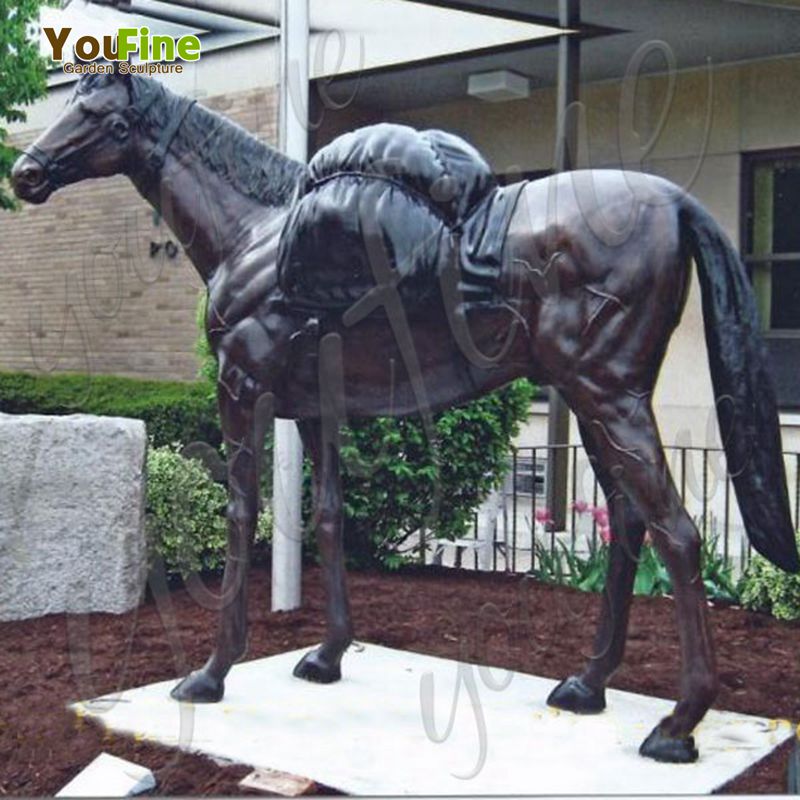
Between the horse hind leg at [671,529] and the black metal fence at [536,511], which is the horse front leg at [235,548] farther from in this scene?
the black metal fence at [536,511]

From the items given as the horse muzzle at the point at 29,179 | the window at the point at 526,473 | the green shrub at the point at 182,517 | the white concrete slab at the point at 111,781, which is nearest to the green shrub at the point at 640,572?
the window at the point at 526,473

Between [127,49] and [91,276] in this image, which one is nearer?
[127,49]

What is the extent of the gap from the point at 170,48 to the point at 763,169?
4.44 meters

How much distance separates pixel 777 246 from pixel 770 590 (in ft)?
10.1

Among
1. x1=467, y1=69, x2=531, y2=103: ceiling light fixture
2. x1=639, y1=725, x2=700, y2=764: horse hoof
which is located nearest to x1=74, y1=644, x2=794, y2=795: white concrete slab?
x1=639, y1=725, x2=700, y2=764: horse hoof

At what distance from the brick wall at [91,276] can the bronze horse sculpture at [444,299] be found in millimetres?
1133

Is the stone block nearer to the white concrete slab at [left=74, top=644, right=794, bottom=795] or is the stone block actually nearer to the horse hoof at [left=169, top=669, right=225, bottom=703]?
the white concrete slab at [left=74, top=644, right=794, bottom=795]

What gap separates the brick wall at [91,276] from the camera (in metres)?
4.77

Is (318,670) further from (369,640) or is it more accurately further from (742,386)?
(742,386)

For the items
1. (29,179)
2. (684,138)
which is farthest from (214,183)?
(684,138)

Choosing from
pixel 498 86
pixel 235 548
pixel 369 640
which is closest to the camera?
pixel 235 548

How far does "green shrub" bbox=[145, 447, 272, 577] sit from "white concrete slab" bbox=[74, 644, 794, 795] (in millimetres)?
1458

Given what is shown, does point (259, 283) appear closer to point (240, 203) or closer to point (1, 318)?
point (240, 203)

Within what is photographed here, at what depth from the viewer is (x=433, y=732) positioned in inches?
135
